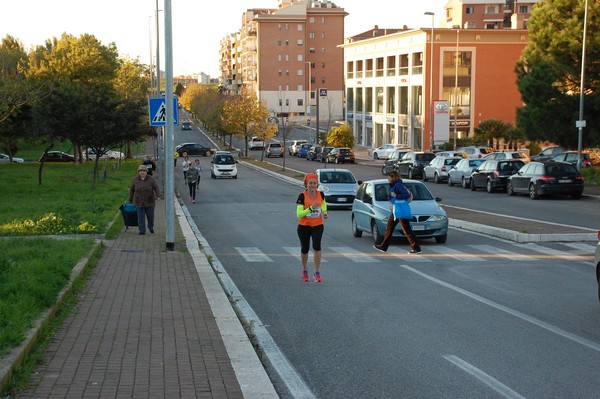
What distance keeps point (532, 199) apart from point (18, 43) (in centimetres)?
4652

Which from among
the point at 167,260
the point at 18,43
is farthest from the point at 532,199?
the point at 18,43

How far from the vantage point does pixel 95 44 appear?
66125 mm

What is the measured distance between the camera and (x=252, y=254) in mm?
17344

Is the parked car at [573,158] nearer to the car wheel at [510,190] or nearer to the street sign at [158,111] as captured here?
the car wheel at [510,190]

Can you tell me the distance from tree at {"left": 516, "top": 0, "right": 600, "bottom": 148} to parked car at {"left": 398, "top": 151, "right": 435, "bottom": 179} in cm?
757

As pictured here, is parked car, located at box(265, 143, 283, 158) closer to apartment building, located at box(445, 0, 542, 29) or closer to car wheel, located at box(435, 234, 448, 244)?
apartment building, located at box(445, 0, 542, 29)

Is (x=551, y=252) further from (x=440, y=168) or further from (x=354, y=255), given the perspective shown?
(x=440, y=168)

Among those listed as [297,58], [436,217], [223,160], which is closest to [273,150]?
[223,160]

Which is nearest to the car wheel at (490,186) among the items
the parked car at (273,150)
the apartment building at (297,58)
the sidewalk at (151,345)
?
the sidewalk at (151,345)

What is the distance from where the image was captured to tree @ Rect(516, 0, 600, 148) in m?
42.8

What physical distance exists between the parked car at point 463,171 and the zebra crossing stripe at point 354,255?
25918 millimetres

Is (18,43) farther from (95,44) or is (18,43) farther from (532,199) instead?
(532,199)

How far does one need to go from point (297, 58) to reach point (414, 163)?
3601 inches

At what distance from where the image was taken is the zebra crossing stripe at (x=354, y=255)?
16109mm
